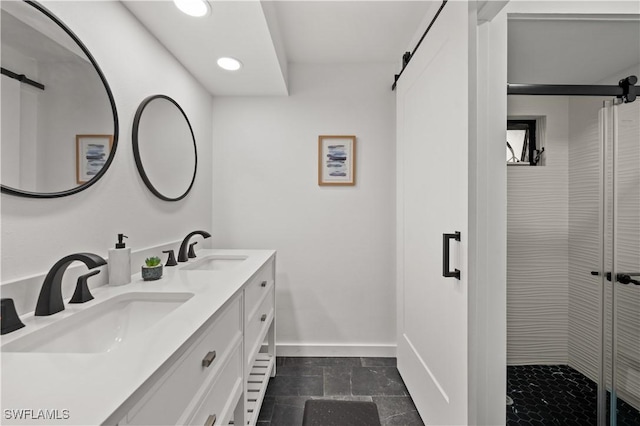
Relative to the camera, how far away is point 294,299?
2.35 meters

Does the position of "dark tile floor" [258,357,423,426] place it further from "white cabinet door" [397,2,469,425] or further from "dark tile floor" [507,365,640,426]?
"dark tile floor" [507,365,640,426]

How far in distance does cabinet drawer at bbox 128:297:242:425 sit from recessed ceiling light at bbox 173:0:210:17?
1.35m

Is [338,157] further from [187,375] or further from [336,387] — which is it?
[187,375]

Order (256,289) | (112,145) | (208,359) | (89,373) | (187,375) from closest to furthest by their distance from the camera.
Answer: (89,373) → (187,375) → (208,359) → (112,145) → (256,289)

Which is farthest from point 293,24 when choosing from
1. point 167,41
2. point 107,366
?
point 107,366

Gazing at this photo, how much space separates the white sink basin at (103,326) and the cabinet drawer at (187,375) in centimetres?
19

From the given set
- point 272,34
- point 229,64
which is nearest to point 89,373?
point 272,34

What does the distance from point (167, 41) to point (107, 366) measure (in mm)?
1701

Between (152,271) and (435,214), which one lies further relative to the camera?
(435,214)

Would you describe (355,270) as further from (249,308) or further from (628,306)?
(628,306)

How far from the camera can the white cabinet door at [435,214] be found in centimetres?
113

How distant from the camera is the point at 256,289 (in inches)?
58.9

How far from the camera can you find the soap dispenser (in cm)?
114

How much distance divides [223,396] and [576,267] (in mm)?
2212
